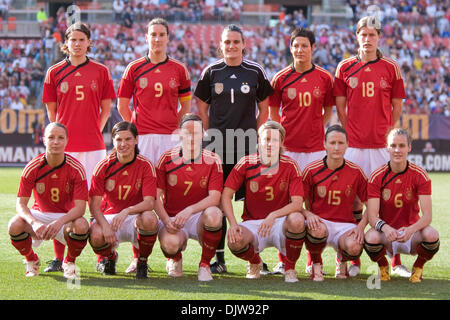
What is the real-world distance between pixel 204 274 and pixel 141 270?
48cm

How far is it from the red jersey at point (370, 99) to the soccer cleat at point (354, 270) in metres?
1.02

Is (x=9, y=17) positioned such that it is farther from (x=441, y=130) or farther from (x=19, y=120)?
(x=441, y=130)

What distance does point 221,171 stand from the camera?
18.2 ft

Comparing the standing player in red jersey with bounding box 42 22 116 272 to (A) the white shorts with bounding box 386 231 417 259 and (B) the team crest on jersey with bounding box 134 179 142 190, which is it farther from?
(A) the white shorts with bounding box 386 231 417 259

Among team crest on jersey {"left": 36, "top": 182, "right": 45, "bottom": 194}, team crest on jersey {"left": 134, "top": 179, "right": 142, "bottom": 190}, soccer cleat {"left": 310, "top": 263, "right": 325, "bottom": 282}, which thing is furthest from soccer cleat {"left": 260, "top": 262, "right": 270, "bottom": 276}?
team crest on jersey {"left": 36, "top": 182, "right": 45, "bottom": 194}

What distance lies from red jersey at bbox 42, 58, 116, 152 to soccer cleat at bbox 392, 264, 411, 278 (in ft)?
8.92

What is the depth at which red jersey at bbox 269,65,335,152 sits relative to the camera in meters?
5.98

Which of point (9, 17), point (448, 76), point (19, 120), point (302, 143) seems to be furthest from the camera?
point (9, 17)

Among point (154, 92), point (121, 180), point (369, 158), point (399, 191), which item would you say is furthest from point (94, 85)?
point (399, 191)

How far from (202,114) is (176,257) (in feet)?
4.36

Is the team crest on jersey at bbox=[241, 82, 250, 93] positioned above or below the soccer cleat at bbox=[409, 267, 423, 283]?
above

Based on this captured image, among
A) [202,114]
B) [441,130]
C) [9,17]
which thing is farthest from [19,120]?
[202,114]
